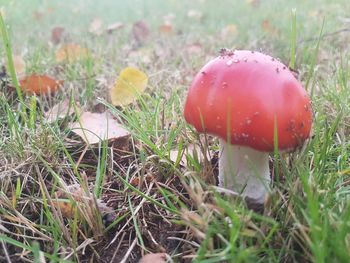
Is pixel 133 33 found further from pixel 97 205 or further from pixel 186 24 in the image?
pixel 97 205

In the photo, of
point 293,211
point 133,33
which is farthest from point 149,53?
point 293,211

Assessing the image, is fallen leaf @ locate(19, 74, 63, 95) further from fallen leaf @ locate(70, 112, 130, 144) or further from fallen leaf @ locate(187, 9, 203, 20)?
fallen leaf @ locate(187, 9, 203, 20)

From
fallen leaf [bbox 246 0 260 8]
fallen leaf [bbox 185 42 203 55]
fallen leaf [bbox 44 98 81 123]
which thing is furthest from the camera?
fallen leaf [bbox 246 0 260 8]

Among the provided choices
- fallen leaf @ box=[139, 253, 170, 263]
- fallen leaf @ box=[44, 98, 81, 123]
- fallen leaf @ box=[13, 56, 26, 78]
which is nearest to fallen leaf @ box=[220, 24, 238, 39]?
fallen leaf @ box=[13, 56, 26, 78]

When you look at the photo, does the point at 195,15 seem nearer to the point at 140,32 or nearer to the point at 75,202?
the point at 140,32

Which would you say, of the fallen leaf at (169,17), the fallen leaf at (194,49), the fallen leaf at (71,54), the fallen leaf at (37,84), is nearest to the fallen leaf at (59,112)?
the fallen leaf at (37,84)

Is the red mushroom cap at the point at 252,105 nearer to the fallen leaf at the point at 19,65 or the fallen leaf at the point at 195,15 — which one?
the fallen leaf at the point at 19,65

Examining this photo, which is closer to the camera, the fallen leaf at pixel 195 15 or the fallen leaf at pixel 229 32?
the fallen leaf at pixel 229 32
